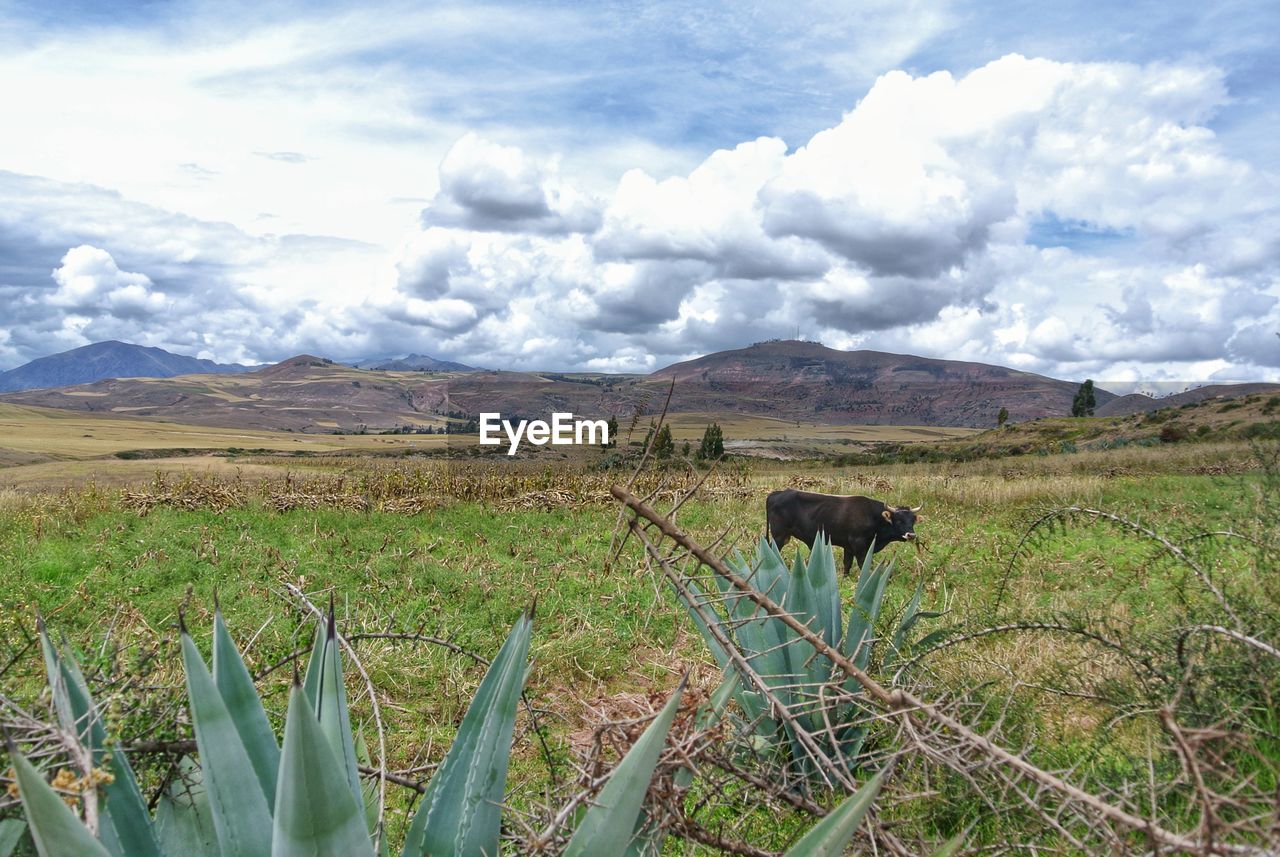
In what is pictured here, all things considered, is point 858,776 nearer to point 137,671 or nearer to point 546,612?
point 137,671

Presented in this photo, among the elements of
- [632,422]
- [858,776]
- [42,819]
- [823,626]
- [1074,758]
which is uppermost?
[632,422]

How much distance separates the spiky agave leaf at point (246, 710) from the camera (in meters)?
1.50

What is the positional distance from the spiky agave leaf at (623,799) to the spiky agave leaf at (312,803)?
15.1 inches

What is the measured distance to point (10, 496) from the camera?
13.4m

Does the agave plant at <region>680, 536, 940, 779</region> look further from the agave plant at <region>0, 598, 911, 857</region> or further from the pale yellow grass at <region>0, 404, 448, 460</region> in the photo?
the pale yellow grass at <region>0, 404, 448, 460</region>

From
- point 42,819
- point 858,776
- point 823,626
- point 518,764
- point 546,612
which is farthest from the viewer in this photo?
point 546,612

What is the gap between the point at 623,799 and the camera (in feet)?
4.32

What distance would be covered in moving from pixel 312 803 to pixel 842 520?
900 cm

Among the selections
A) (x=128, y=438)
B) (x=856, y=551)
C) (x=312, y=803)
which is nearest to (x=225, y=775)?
(x=312, y=803)

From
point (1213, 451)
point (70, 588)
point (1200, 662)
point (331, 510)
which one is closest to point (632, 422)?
point (1200, 662)

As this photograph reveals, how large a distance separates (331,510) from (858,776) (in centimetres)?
1048

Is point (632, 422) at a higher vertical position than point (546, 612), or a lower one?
higher

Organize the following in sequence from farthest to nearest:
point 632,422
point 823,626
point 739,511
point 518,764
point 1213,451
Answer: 1. point 1213,451
2. point 739,511
3. point 518,764
4. point 823,626
5. point 632,422

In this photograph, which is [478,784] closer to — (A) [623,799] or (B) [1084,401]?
(A) [623,799]
